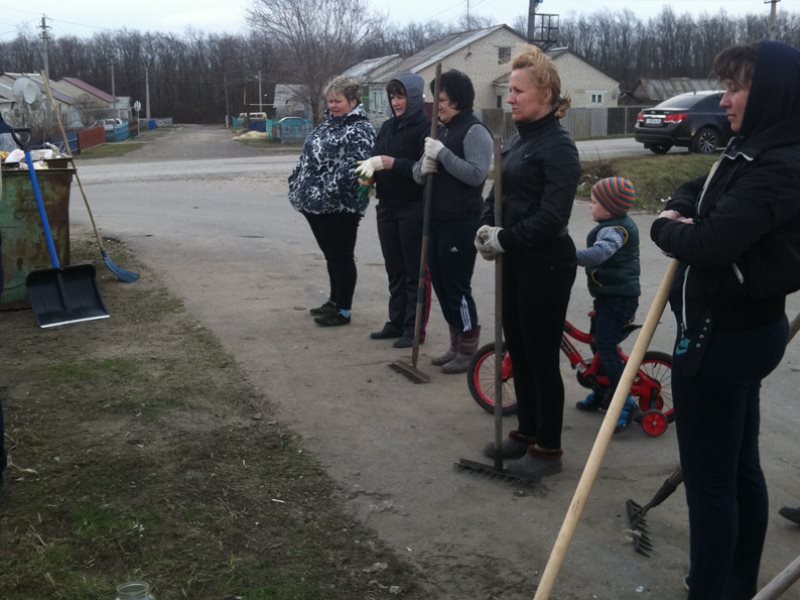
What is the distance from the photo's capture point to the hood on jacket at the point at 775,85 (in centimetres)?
265

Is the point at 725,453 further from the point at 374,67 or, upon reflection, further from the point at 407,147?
the point at 374,67

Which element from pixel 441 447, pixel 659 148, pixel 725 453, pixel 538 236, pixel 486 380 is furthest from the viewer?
pixel 659 148

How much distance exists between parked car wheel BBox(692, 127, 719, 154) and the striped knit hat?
56.2 feet

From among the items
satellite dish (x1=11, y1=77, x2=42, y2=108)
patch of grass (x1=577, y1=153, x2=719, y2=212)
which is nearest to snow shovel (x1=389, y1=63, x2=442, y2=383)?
satellite dish (x1=11, y1=77, x2=42, y2=108)

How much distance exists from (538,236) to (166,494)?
209 cm

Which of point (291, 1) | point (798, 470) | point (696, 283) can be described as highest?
point (291, 1)

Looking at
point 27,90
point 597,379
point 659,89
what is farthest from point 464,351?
point 659,89

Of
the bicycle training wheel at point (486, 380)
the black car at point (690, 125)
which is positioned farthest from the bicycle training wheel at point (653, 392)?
the black car at point (690, 125)

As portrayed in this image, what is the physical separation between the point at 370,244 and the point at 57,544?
824 centimetres

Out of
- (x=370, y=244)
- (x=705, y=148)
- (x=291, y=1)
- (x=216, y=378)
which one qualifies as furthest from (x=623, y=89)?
(x=216, y=378)

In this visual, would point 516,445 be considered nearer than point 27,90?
Yes

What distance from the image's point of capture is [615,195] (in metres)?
4.76

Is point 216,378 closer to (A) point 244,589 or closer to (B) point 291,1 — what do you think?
(A) point 244,589

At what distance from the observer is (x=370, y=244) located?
38.3ft
